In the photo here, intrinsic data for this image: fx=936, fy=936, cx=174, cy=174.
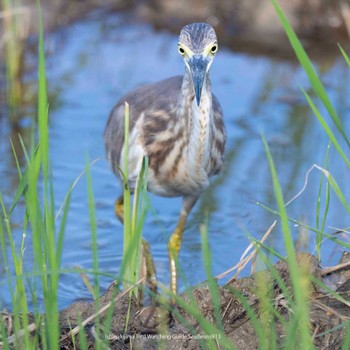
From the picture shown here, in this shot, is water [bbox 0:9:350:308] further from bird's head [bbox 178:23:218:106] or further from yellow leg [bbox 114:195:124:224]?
bird's head [bbox 178:23:218:106]

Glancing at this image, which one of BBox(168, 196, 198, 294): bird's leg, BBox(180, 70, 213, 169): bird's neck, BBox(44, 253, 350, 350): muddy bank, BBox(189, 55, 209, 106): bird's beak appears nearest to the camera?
BBox(44, 253, 350, 350): muddy bank

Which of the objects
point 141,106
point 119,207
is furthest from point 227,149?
point 141,106

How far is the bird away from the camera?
13.1ft

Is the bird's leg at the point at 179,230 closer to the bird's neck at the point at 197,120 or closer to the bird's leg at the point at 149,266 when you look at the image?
the bird's leg at the point at 149,266

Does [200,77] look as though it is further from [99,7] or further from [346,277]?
[99,7]

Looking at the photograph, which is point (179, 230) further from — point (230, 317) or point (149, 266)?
point (230, 317)

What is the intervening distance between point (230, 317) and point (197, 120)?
3.45 ft

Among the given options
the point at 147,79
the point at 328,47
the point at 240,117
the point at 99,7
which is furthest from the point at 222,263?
the point at 99,7

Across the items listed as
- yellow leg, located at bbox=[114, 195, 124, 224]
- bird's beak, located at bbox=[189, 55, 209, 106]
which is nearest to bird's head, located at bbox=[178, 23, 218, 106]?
bird's beak, located at bbox=[189, 55, 209, 106]

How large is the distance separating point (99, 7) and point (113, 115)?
12.4 feet

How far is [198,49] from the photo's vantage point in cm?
372

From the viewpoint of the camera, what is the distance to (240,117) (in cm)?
664

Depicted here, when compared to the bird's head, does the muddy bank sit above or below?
below

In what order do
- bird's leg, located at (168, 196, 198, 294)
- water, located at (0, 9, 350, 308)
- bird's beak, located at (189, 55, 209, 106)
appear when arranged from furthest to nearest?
water, located at (0, 9, 350, 308) → bird's leg, located at (168, 196, 198, 294) → bird's beak, located at (189, 55, 209, 106)
